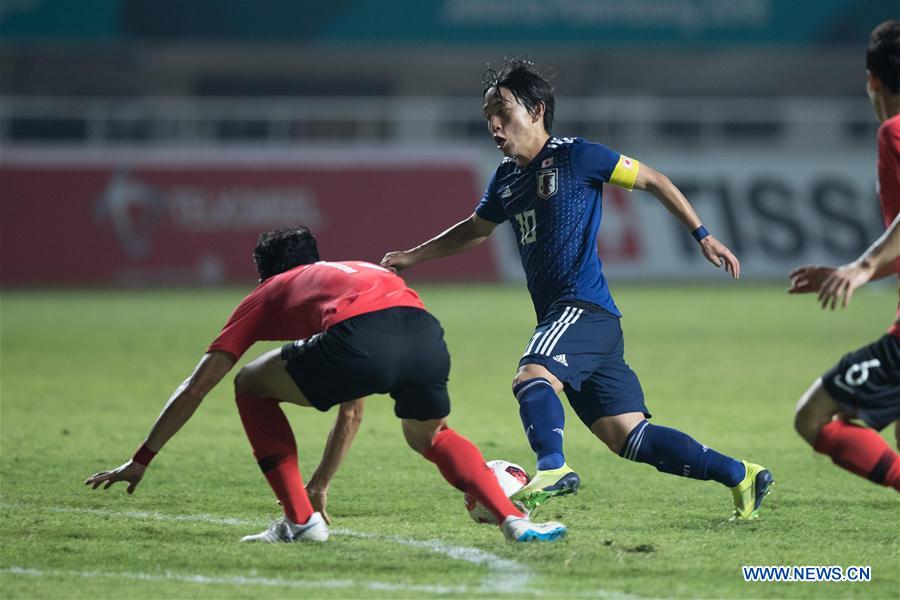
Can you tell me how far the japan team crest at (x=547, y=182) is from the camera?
616cm

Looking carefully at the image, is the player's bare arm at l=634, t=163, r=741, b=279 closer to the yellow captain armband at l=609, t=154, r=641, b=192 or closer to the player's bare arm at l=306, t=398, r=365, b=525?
the yellow captain armband at l=609, t=154, r=641, b=192

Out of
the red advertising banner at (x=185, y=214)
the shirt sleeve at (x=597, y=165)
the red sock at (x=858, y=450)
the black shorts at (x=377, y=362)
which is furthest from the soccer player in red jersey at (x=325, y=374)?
the red advertising banner at (x=185, y=214)

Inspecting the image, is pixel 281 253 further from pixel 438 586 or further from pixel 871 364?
pixel 871 364

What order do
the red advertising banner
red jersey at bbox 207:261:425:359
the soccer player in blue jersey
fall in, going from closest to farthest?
red jersey at bbox 207:261:425:359, the soccer player in blue jersey, the red advertising banner

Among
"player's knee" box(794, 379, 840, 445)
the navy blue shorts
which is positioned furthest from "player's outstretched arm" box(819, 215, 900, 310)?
the navy blue shorts

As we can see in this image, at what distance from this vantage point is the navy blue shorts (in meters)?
5.88

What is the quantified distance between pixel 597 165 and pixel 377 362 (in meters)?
1.54

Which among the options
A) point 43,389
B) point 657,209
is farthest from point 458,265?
point 43,389

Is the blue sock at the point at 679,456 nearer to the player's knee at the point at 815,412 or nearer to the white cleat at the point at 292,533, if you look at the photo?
the player's knee at the point at 815,412

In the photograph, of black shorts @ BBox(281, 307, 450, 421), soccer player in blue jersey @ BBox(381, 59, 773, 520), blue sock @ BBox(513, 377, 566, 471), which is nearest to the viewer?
black shorts @ BBox(281, 307, 450, 421)

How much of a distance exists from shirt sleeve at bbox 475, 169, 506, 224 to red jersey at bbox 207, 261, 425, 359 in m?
1.02

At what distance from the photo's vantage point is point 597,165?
6145mm

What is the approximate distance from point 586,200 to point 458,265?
18.2 metres

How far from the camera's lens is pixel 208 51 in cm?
3070
